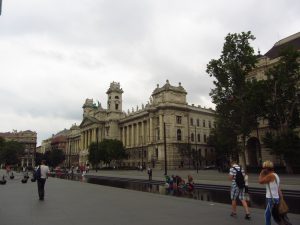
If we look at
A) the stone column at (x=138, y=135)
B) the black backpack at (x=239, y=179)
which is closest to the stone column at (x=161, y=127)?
the stone column at (x=138, y=135)

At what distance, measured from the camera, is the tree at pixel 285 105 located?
138ft

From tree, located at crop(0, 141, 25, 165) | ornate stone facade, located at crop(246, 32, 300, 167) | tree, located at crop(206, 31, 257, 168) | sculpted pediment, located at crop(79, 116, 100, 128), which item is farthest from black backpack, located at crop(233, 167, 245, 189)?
sculpted pediment, located at crop(79, 116, 100, 128)

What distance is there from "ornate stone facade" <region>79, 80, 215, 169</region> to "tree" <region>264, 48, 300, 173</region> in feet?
112

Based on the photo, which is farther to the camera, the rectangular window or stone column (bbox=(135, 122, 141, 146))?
stone column (bbox=(135, 122, 141, 146))

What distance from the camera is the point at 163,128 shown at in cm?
8919

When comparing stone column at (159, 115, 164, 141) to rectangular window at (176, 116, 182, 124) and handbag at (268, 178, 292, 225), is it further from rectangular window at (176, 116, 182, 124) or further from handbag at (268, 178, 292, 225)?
handbag at (268, 178, 292, 225)

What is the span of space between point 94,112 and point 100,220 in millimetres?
126179

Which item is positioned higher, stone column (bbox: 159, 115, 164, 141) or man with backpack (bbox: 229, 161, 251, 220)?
stone column (bbox: 159, 115, 164, 141)

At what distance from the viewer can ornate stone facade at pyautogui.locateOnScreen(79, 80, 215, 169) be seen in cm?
9006

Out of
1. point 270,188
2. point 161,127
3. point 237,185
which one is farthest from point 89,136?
point 270,188

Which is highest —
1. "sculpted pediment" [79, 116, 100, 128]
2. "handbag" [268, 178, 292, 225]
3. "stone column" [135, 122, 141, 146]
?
"sculpted pediment" [79, 116, 100, 128]

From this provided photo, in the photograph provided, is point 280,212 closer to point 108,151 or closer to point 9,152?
point 108,151

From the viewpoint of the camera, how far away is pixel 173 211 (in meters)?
13.2

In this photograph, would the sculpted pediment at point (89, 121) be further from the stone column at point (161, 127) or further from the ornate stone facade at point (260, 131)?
the ornate stone facade at point (260, 131)
